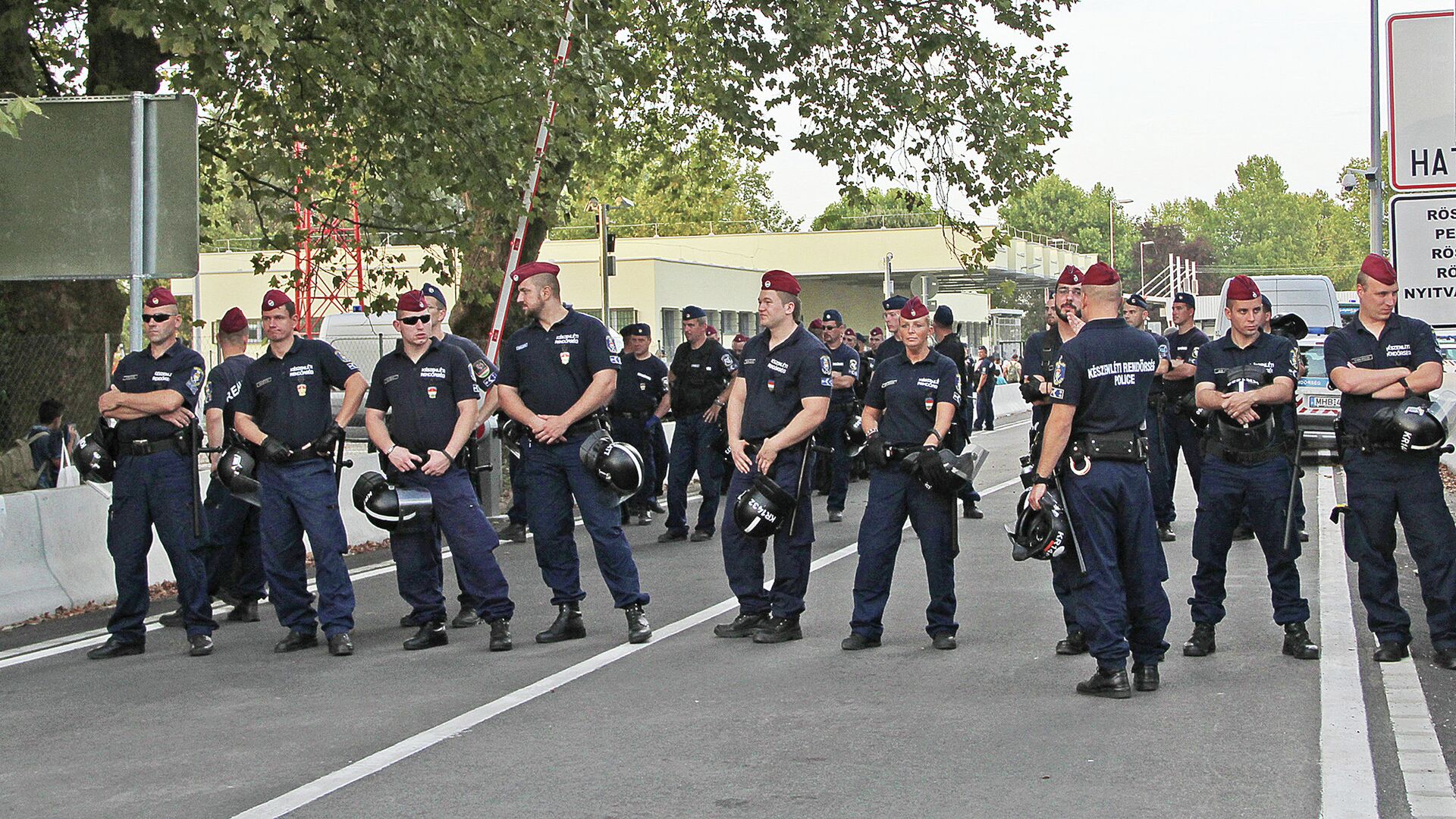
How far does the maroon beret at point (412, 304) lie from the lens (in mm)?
8969

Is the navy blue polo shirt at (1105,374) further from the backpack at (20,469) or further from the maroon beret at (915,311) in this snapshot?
the backpack at (20,469)

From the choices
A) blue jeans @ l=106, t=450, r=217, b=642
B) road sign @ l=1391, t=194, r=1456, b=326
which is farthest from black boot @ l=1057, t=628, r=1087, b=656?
blue jeans @ l=106, t=450, r=217, b=642

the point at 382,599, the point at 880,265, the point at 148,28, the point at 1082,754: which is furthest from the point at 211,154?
the point at 880,265

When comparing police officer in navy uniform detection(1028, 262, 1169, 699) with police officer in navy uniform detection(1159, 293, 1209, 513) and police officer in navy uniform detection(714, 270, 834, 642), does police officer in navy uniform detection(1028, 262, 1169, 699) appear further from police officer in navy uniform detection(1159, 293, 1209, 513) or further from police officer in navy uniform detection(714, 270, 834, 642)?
police officer in navy uniform detection(1159, 293, 1209, 513)

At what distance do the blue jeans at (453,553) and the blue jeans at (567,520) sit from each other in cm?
29

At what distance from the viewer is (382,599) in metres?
10.8

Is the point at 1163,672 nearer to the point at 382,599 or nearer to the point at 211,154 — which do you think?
the point at 382,599

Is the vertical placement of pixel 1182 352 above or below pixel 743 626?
above

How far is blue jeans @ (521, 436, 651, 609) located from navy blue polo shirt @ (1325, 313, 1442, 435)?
387 cm

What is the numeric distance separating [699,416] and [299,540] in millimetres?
5673

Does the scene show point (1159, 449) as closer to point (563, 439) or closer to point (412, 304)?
point (563, 439)

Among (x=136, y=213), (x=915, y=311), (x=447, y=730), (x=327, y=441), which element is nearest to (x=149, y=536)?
(x=327, y=441)

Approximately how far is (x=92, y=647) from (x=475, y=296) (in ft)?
28.2

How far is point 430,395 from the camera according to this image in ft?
29.5
